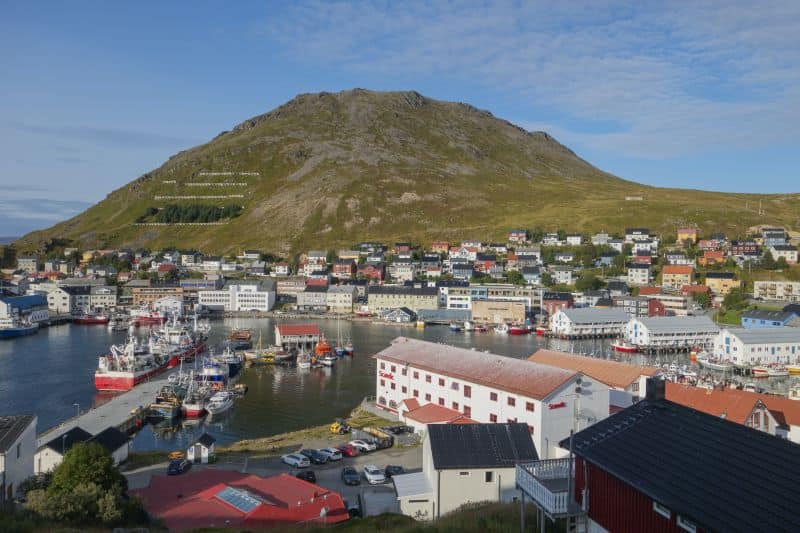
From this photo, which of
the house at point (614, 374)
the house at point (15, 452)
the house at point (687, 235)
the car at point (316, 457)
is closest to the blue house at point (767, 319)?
the house at point (614, 374)

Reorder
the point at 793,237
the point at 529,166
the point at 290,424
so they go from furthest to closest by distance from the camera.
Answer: the point at 529,166, the point at 793,237, the point at 290,424

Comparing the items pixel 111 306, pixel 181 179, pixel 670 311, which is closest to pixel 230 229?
pixel 181 179

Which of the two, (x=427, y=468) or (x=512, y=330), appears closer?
(x=427, y=468)

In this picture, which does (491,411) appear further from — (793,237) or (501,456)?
(793,237)

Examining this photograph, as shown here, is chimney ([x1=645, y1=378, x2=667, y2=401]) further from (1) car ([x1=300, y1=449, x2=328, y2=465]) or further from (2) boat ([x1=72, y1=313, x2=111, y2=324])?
(2) boat ([x1=72, y1=313, x2=111, y2=324])

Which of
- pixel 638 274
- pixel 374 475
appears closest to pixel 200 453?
pixel 374 475

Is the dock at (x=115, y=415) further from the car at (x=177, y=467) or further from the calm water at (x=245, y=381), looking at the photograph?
the car at (x=177, y=467)
